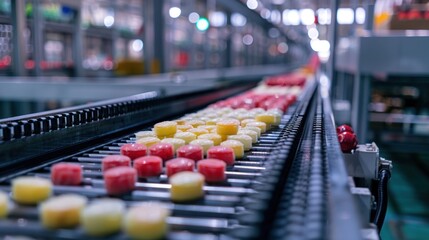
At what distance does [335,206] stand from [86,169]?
867 mm

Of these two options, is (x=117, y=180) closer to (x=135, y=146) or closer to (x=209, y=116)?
(x=135, y=146)

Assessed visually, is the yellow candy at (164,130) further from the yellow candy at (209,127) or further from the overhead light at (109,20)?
the overhead light at (109,20)

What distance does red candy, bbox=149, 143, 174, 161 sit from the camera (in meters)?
1.48

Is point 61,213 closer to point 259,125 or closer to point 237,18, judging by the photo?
point 259,125

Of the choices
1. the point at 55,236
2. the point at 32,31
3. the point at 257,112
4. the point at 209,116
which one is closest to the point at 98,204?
the point at 55,236

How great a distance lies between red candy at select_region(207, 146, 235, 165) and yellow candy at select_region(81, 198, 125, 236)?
1.88 feet

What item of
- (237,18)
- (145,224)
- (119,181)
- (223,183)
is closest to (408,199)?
(223,183)

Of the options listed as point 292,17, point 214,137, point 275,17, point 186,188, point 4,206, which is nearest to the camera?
point 4,206

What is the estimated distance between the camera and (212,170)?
1253 mm

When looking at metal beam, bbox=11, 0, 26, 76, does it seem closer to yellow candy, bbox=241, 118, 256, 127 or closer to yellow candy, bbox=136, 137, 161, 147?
yellow candy, bbox=241, 118, 256, 127

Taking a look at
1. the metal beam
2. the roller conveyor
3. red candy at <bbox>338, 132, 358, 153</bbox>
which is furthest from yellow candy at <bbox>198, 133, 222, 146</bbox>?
the metal beam

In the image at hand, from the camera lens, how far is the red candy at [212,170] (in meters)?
1.25

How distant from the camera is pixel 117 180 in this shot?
3.70 feet

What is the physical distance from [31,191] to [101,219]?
29cm
